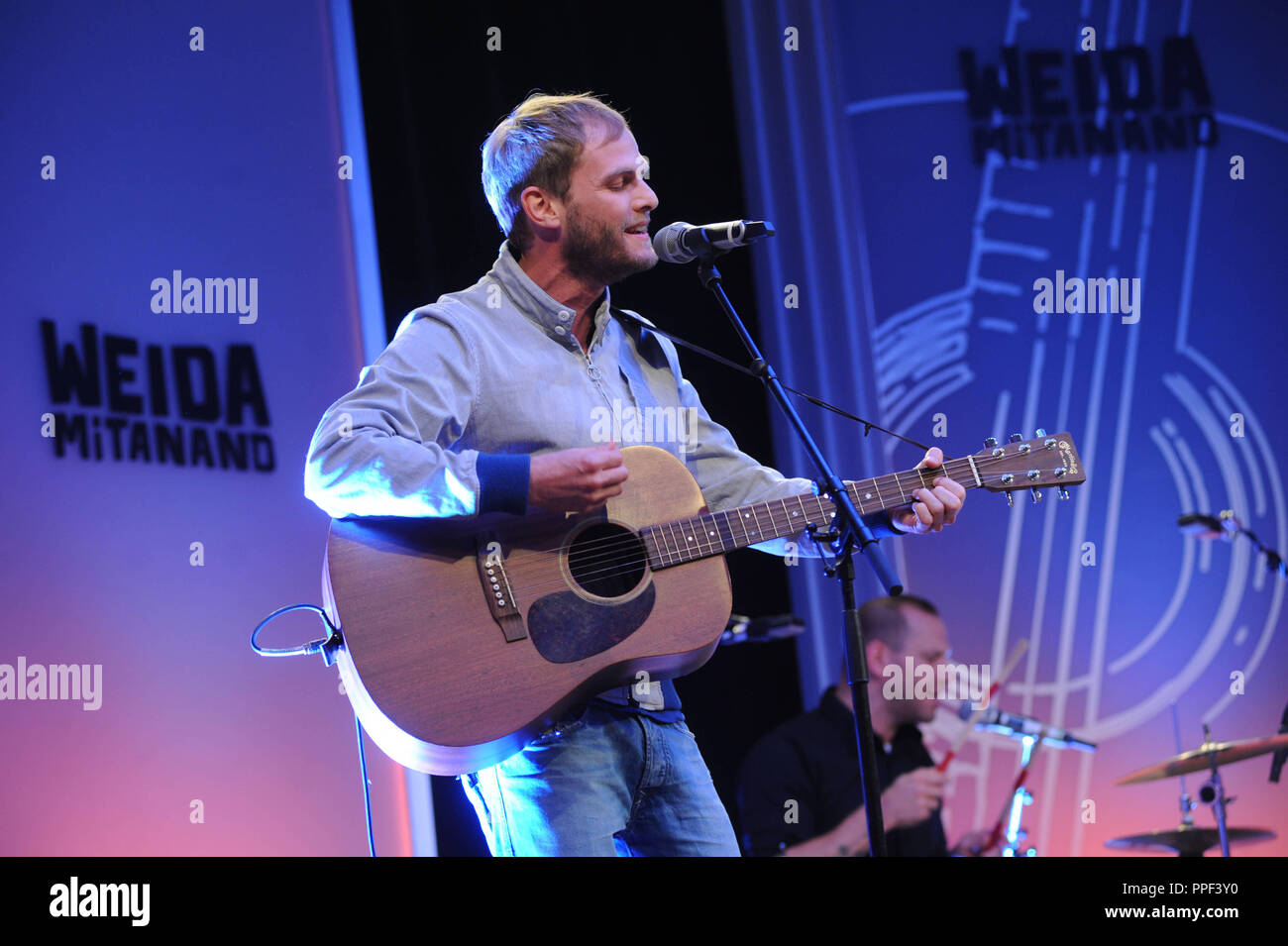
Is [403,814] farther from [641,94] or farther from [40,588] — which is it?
[641,94]

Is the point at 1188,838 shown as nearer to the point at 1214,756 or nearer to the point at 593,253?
the point at 1214,756

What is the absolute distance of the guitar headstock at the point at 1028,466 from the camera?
2740 millimetres

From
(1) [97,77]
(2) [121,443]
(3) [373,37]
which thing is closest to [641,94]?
(3) [373,37]

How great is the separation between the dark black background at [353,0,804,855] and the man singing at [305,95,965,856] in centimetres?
138

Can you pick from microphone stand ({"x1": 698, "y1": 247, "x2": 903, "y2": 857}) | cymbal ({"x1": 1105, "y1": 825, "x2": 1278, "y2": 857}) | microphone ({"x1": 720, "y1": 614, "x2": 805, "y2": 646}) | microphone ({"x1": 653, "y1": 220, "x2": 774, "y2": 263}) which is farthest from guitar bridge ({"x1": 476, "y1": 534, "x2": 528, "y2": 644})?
cymbal ({"x1": 1105, "y1": 825, "x2": 1278, "y2": 857})

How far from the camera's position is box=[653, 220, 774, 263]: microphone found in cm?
262

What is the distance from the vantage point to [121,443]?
3.97 m

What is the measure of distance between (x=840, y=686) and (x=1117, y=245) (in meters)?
2.84

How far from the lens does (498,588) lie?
243cm

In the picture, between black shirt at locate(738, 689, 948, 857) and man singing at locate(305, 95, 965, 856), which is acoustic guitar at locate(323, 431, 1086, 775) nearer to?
man singing at locate(305, 95, 965, 856)

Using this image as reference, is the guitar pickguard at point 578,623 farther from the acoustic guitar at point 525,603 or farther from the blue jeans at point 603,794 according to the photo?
the blue jeans at point 603,794

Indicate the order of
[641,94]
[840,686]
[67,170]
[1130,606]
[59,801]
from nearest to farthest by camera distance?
[59,801], [67,170], [840,686], [641,94], [1130,606]

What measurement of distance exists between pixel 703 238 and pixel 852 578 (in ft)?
2.67

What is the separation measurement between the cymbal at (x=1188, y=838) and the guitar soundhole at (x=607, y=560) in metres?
3.26
